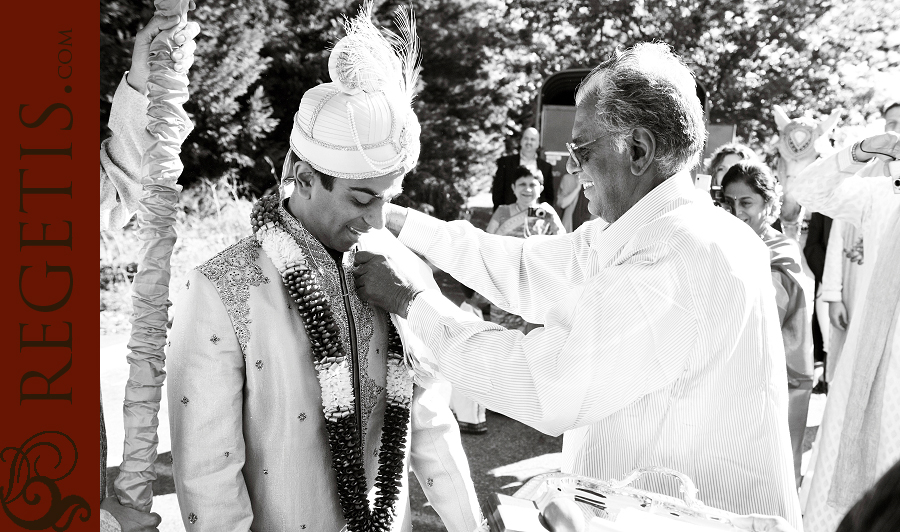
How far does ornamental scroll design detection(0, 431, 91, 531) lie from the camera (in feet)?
5.13

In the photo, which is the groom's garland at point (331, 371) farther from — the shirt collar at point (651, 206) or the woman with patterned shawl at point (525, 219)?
the woman with patterned shawl at point (525, 219)

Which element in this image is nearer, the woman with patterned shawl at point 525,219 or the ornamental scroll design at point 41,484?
the ornamental scroll design at point 41,484

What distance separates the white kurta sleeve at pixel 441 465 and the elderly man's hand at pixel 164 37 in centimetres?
104

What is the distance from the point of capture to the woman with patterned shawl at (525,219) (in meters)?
5.84

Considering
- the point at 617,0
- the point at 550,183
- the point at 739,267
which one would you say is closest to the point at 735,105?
the point at 617,0

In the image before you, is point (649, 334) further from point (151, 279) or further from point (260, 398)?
point (151, 279)

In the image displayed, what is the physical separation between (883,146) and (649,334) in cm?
229

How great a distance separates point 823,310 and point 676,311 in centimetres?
588

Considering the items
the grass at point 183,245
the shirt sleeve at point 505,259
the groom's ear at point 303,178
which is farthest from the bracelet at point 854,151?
the grass at point 183,245

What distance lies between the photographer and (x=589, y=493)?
5.18 ft

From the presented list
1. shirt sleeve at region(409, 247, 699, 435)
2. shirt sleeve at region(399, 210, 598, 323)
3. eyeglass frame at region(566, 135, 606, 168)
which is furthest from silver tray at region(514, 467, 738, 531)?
shirt sleeve at region(399, 210, 598, 323)

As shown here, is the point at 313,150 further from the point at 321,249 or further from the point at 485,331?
the point at 485,331

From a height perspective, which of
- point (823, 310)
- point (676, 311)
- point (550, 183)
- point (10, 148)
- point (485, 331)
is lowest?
point (823, 310)

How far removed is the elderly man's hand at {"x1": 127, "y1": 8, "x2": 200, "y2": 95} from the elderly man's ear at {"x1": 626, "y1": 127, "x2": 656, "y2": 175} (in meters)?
1.06
